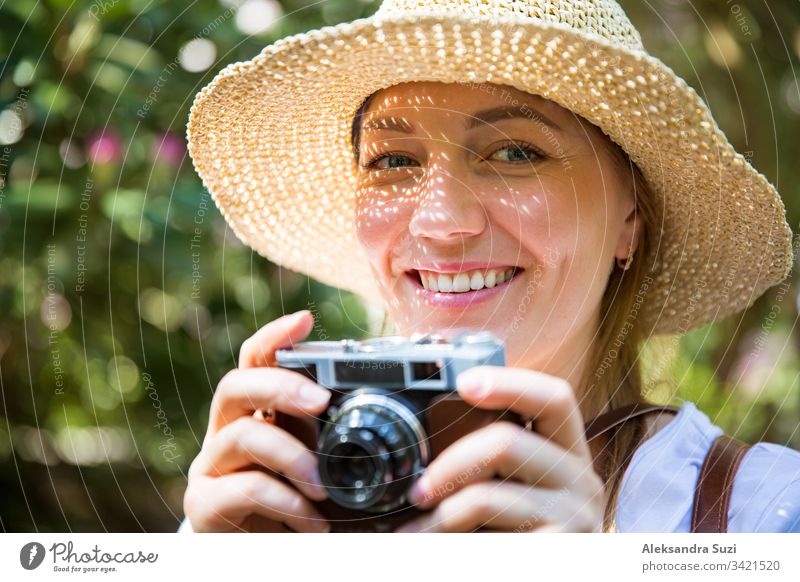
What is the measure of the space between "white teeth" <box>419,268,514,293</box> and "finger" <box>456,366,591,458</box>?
0.16 metres

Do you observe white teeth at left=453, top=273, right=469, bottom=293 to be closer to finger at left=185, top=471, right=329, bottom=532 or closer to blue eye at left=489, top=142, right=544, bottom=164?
blue eye at left=489, top=142, right=544, bottom=164

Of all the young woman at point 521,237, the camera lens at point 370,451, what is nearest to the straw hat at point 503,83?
the young woman at point 521,237

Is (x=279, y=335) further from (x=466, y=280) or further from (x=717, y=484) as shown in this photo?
(x=717, y=484)

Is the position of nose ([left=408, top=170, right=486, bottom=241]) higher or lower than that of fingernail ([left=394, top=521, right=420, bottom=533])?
higher

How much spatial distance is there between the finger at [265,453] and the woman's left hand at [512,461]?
0.19ft

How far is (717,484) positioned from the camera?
0.52 meters

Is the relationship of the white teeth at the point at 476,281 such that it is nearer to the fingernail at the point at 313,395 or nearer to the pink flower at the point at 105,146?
the fingernail at the point at 313,395

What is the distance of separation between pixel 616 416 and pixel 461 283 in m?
0.16

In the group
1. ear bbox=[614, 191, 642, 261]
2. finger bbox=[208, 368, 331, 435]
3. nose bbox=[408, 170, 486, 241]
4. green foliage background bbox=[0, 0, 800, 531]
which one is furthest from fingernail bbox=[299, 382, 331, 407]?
green foliage background bbox=[0, 0, 800, 531]

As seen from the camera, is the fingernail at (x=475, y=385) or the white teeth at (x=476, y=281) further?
the white teeth at (x=476, y=281)

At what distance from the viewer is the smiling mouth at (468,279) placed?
57 centimetres

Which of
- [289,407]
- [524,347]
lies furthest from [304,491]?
[524,347]

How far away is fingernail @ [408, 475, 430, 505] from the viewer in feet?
1.40
